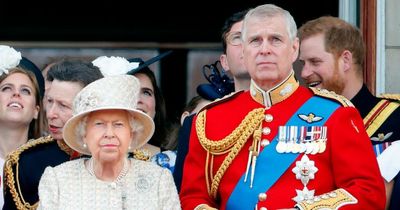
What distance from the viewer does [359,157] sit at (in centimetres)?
590

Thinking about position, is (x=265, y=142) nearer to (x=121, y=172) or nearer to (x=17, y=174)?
(x=121, y=172)

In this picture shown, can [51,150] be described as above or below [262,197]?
above

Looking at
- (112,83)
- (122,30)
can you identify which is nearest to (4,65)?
(112,83)

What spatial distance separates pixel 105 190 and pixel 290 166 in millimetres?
720

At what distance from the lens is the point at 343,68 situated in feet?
22.1

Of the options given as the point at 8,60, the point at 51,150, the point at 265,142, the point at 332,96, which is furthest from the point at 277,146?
the point at 8,60

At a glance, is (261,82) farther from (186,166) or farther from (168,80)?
(168,80)

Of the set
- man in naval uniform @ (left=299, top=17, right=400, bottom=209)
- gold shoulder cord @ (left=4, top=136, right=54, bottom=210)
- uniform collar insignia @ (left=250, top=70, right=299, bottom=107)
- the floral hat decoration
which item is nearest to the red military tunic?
uniform collar insignia @ (left=250, top=70, right=299, bottom=107)

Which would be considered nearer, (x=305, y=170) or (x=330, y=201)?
(x=330, y=201)

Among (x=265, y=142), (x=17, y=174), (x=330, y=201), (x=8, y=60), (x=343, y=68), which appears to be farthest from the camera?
(x=8, y=60)

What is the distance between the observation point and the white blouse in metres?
5.84

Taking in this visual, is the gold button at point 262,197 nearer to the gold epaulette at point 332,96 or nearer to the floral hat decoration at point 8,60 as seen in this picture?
the gold epaulette at point 332,96

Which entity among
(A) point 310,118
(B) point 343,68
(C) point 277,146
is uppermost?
(B) point 343,68

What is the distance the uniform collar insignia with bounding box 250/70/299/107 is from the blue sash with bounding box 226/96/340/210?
0.10 meters
